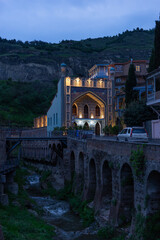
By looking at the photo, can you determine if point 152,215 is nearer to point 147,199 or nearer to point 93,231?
point 147,199

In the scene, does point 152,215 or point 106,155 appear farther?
point 106,155

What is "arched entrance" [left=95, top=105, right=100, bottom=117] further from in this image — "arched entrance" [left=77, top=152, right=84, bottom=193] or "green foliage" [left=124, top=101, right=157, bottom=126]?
"arched entrance" [left=77, top=152, right=84, bottom=193]

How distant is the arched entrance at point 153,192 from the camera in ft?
39.5

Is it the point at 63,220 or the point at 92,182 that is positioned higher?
the point at 92,182

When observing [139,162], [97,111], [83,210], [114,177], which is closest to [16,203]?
[83,210]

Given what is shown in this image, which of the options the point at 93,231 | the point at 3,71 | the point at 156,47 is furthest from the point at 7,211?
the point at 3,71

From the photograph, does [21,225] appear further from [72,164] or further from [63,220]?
[72,164]

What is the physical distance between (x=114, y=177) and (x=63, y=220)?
6.08m

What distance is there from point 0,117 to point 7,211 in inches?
2269

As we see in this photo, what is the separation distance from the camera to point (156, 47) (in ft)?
96.4

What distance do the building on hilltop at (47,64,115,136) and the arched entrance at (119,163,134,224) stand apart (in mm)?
28687

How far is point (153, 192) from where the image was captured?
40.1 feet

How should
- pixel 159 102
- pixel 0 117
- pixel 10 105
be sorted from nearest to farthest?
pixel 159 102 < pixel 0 117 < pixel 10 105

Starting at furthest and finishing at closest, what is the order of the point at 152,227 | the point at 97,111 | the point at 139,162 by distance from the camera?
the point at 97,111
the point at 139,162
the point at 152,227
